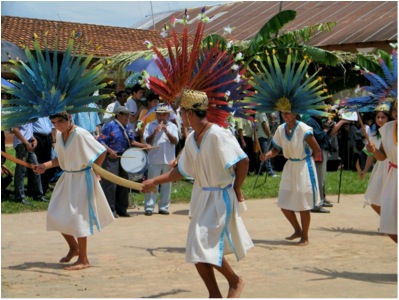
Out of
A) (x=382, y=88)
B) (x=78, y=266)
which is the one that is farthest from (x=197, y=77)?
(x=78, y=266)

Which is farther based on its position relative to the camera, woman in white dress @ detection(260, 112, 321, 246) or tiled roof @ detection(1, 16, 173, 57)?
tiled roof @ detection(1, 16, 173, 57)

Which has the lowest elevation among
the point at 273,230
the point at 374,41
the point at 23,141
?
the point at 273,230

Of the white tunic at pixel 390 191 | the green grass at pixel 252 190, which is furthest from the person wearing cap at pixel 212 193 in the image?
the green grass at pixel 252 190

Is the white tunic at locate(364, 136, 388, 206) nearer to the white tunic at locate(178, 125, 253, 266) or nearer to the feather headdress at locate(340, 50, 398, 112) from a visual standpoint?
the feather headdress at locate(340, 50, 398, 112)

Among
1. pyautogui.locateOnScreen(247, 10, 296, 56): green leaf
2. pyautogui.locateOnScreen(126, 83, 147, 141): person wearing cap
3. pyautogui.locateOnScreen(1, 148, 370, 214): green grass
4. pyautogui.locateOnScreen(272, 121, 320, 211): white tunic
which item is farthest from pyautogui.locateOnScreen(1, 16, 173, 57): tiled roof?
pyautogui.locateOnScreen(272, 121, 320, 211): white tunic

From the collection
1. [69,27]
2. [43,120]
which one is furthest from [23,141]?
[69,27]

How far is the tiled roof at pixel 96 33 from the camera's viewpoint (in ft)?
91.2

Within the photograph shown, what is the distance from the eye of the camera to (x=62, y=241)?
1103 cm

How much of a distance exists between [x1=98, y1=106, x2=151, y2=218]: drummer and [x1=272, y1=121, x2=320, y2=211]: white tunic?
10.1 feet

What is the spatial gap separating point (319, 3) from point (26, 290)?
2850 cm

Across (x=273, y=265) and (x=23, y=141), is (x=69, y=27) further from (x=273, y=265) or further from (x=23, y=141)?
(x=273, y=265)

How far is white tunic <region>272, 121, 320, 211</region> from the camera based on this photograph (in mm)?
11055

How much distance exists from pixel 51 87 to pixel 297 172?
3.80m

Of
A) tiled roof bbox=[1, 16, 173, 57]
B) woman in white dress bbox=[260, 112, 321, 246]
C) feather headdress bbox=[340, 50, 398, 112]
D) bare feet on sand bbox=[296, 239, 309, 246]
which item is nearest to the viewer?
feather headdress bbox=[340, 50, 398, 112]
